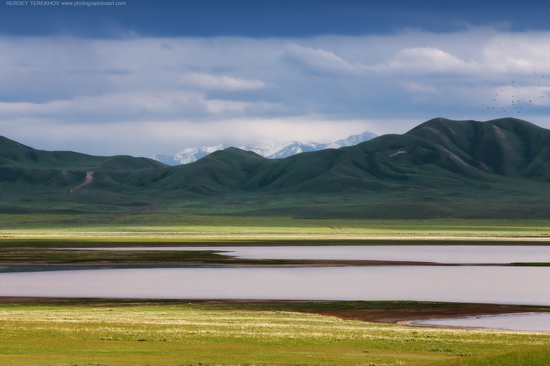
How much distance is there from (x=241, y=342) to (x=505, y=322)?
1927 centimetres

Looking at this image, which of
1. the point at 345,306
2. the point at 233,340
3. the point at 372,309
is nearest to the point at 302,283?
the point at 345,306

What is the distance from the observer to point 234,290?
69000mm

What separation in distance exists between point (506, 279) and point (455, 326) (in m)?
33.1

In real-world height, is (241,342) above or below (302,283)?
above

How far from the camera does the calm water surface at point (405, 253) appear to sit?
10698 centimetres

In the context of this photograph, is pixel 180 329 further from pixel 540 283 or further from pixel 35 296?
pixel 540 283

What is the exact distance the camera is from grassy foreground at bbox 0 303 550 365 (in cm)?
3184

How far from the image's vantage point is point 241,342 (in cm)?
3750

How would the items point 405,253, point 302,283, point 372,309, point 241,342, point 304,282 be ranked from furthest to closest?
point 405,253, point 304,282, point 302,283, point 372,309, point 241,342

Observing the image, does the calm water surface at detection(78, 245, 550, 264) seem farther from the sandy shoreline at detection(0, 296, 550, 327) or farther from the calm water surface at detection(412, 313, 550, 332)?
the calm water surface at detection(412, 313, 550, 332)

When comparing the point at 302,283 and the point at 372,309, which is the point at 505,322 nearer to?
the point at 372,309

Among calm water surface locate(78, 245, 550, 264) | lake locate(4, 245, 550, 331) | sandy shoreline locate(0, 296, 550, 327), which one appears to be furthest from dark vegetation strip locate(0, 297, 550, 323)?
calm water surface locate(78, 245, 550, 264)

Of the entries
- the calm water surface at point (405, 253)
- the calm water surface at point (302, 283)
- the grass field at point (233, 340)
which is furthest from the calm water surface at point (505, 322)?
the calm water surface at point (405, 253)

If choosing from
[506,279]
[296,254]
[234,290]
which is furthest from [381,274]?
[296,254]
